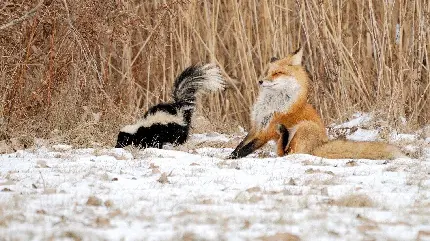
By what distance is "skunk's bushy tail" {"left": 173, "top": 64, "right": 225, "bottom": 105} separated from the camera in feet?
28.3

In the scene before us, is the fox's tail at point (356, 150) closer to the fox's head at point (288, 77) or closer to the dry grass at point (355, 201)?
the fox's head at point (288, 77)

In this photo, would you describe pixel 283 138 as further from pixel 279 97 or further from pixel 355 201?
pixel 355 201

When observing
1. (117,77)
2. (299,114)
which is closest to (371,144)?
(299,114)

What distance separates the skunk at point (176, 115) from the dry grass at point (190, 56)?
0.41 metres

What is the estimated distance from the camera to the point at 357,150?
6.93 meters

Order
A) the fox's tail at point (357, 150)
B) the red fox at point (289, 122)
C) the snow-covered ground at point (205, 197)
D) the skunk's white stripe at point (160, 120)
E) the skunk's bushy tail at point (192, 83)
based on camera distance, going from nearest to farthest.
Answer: the snow-covered ground at point (205, 197), the fox's tail at point (357, 150), the red fox at point (289, 122), the skunk's white stripe at point (160, 120), the skunk's bushy tail at point (192, 83)

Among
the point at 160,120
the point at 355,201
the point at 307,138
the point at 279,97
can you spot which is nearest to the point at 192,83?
the point at 160,120

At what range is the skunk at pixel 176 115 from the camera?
335 inches

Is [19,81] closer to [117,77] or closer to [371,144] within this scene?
[117,77]

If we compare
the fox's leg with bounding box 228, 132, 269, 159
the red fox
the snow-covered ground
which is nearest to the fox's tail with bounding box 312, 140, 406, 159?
the red fox

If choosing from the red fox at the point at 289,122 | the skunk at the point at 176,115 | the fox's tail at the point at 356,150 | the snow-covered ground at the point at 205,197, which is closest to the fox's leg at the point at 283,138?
the red fox at the point at 289,122

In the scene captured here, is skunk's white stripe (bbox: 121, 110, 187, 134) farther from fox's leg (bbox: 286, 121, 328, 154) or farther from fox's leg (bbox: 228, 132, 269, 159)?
fox's leg (bbox: 286, 121, 328, 154)

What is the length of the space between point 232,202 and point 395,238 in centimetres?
119

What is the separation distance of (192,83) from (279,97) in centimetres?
167
